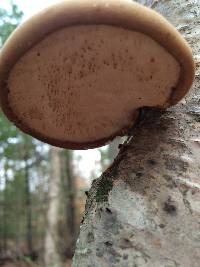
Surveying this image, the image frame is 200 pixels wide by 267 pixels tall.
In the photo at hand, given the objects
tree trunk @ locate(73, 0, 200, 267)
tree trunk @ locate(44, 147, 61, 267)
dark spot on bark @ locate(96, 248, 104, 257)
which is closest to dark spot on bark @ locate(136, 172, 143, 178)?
tree trunk @ locate(73, 0, 200, 267)

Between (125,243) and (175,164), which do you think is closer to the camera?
(125,243)

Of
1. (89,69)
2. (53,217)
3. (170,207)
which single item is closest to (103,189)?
(170,207)

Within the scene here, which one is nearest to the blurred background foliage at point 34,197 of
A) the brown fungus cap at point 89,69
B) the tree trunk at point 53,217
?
the tree trunk at point 53,217

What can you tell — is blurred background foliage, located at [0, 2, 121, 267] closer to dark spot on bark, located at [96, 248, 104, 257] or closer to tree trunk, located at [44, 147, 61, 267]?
tree trunk, located at [44, 147, 61, 267]

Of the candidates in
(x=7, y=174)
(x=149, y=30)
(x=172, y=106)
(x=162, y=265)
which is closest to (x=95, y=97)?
(x=172, y=106)

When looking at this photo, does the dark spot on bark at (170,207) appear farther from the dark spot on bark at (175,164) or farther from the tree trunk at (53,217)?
the tree trunk at (53,217)

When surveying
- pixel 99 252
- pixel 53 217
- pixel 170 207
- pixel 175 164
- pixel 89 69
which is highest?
pixel 89 69

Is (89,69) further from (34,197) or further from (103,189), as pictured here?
(34,197)
